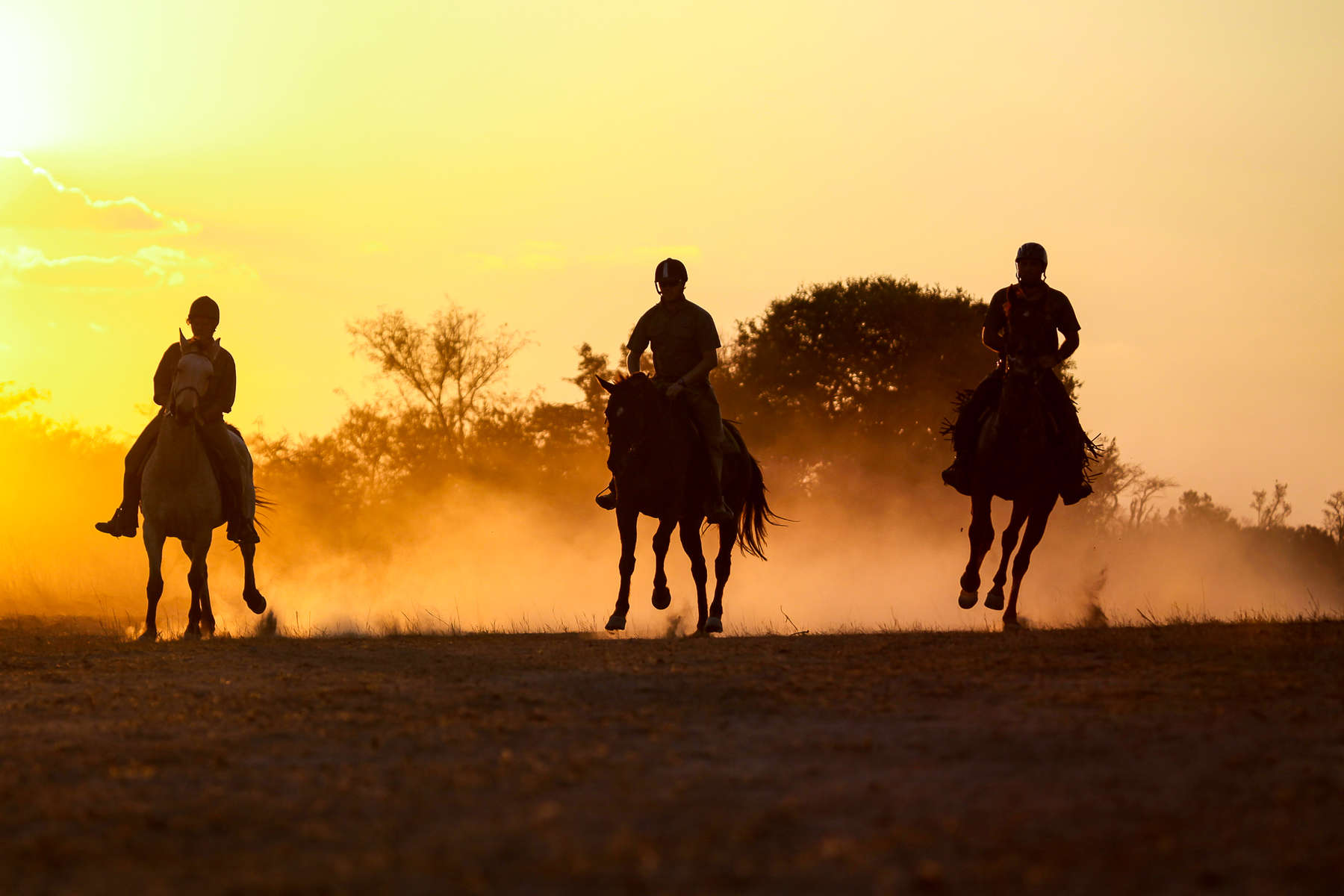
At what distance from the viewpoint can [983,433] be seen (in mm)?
14344

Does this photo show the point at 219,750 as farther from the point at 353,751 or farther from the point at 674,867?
the point at 674,867

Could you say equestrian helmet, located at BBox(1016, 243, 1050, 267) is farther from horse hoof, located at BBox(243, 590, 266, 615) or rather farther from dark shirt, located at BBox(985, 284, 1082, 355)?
horse hoof, located at BBox(243, 590, 266, 615)

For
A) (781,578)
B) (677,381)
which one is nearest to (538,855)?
(677,381)

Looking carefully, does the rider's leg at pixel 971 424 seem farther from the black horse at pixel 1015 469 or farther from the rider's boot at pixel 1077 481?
the rider's boot at pixel 1077 481

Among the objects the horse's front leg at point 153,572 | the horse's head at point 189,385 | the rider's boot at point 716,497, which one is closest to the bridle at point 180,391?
the horse's head at point 189,385

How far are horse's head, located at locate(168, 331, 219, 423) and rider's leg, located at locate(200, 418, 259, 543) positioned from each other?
642 millimetres

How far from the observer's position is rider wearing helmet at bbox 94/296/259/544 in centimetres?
1568

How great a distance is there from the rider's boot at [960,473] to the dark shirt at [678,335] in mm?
2487

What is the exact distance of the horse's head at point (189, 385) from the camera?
48.4ft

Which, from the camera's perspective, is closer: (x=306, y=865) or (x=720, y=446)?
(x=306, y=865)

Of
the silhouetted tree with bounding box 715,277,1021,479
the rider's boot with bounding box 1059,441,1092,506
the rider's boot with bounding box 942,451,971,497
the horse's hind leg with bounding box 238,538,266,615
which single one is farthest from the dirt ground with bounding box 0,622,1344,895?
the silhouetted tree with bounding box 715,277,1021,479

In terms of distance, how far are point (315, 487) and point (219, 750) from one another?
3659 centimetres

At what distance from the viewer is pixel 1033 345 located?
14.2m

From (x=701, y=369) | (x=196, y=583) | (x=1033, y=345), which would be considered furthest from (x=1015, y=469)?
→ (x=196, y=583)
